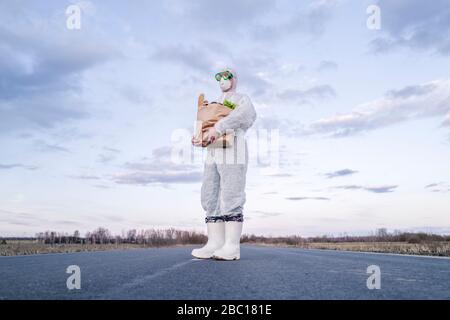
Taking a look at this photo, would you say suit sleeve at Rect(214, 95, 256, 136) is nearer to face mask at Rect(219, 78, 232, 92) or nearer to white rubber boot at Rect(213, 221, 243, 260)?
face mask at Rect(219, 78, 232, 92)

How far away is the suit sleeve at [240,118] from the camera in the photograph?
6.56 meters

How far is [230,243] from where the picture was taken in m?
6.44

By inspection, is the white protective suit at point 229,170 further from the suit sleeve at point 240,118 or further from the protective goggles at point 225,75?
the protective goggles at point 225,75

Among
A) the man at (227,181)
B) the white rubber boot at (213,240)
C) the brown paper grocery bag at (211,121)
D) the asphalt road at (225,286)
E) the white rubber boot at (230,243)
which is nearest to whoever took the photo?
the asphalt road at (225,286)

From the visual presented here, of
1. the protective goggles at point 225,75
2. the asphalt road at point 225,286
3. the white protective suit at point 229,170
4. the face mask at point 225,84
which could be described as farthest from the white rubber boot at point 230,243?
the protective goggles at point 225,75

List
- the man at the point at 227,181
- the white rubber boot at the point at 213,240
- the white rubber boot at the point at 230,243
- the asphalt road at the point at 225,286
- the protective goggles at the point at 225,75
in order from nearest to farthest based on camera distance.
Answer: the asphalt road at the point at 225,286, the white rubber boot at the point at 230,243, the man at the point at 227,181, the white rubber boot at the point at 213,240, the protective goggles at the point at 225,75

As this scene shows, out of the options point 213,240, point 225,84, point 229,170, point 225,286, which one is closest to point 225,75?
point 225,84

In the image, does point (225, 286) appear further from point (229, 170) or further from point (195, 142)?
point (195, 142)

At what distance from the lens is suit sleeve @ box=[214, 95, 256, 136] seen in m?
6.56

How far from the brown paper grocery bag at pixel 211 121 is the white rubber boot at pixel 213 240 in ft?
4.34

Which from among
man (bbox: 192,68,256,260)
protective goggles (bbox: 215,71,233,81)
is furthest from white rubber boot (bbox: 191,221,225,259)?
protective goggles (bbox: 215,71,233,81)
